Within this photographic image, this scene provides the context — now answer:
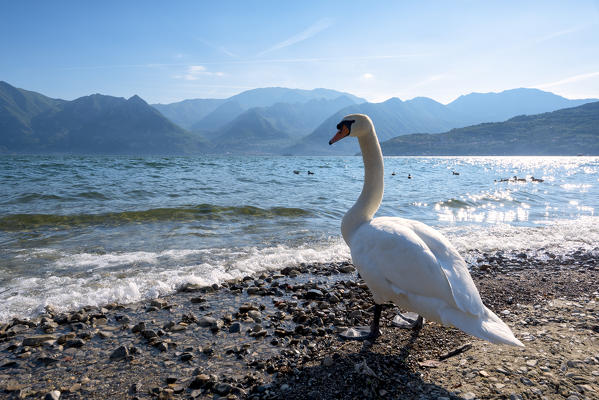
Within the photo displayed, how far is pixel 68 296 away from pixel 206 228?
17.9ft

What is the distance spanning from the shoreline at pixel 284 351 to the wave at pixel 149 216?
22.9ft

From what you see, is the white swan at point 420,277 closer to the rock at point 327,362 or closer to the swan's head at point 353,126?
the rock at point 327,362

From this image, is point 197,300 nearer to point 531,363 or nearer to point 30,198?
point 531,363

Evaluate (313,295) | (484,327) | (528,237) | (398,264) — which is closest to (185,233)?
(313,295)

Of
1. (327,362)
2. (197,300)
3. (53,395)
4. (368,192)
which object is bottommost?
(197,300)

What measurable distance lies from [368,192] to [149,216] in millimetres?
9648

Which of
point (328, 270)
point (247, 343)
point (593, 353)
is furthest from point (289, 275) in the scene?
point (593, 353)

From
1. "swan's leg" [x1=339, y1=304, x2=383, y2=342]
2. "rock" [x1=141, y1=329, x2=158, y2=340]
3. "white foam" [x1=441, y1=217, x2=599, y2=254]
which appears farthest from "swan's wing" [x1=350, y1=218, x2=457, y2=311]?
"white foam" [x1=441, y1=217, x2=599, y2=254]

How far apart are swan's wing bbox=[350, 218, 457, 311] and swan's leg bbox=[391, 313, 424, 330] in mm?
825

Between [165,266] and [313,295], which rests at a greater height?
[313,295]

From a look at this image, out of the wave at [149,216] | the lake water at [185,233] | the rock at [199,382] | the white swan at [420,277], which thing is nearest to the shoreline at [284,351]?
the rock at [199,382]

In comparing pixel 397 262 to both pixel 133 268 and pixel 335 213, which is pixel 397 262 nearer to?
pixel 133 268

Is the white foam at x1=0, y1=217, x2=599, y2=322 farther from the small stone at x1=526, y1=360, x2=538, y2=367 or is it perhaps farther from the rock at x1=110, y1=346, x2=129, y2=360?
the small stone at x1=526, y1=360, x2=538, y2=367

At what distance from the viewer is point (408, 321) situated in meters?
4.58
